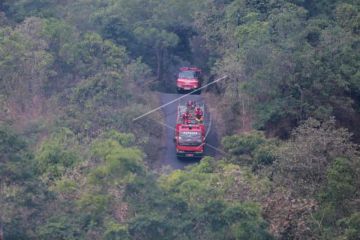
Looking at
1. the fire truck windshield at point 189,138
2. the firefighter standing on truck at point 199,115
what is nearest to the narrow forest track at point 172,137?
the fire truck windshield at point 189,138

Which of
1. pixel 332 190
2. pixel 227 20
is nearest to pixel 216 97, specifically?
pixel 227 20

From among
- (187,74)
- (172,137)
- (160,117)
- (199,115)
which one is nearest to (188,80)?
(187,74)

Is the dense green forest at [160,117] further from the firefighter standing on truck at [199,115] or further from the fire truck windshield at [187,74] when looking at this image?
the firefighter standing on truck at [199,115]

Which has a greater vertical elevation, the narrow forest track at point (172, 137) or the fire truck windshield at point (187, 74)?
the fire truck windshield at point (187, 74)

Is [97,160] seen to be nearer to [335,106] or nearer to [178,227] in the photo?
[178,227]

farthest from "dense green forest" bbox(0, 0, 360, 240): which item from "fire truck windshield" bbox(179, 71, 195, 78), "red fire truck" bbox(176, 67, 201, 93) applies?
"fire truck windshield" bbox(179, 71, 195, 78)

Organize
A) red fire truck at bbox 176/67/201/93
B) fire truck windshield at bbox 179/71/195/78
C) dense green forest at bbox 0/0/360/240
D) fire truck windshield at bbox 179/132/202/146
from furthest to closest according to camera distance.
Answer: fire truck windshield at bbox 179/71/195/78, red fire truck at bbox 176/67/201/93, fire truck windshield at bbox 179/132/202/146, dense green forest at bbox 0/0/360/240

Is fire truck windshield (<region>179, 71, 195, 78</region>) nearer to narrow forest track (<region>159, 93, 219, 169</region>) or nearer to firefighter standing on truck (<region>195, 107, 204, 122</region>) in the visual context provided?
narrow forest track (<region>159, 93, 219, 169</region>)
